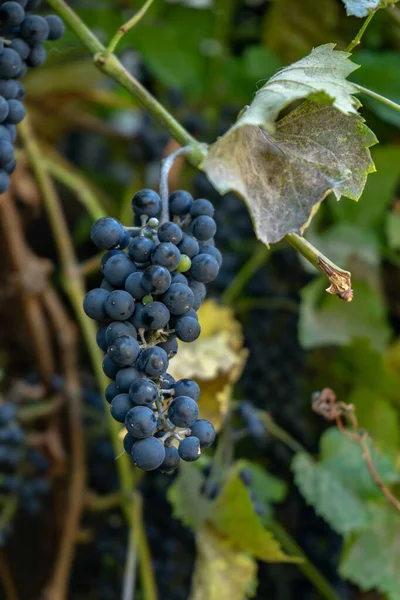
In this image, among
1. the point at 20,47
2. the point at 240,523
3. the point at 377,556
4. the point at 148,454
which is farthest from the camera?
the point at 377,556

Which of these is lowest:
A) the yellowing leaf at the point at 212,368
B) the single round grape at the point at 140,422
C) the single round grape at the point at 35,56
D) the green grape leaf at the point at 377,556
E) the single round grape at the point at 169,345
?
the green grape leaf at the point at 377,556

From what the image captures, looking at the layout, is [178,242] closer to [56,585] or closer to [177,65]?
[56,585]

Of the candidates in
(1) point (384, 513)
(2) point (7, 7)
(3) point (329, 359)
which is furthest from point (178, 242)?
(3) point (329, 359)

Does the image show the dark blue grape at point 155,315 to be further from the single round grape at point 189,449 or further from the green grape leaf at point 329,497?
the green grape leaf at point 329,497

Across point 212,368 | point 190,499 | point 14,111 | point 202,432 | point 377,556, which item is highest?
A: point 14,111

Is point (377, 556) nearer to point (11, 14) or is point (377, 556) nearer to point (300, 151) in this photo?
point (300, 151)

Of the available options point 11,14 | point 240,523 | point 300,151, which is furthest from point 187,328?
point 240,523

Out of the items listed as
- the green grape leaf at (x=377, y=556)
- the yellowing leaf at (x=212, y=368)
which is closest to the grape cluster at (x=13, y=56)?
the yellowing leaf at (x=212, y=368)
